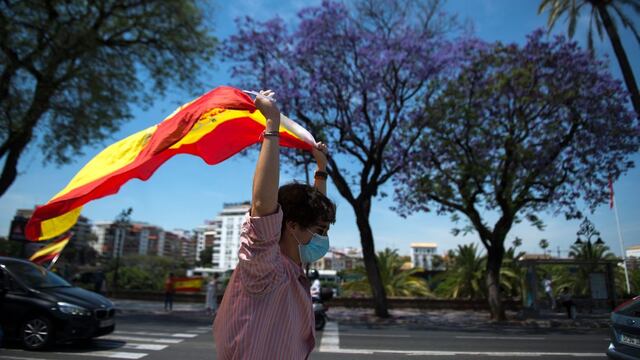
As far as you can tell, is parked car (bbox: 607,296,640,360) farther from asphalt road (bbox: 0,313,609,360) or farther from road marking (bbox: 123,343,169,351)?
road marking (bbox: 123,343,169,351)

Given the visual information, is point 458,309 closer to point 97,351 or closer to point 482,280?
point 482,280

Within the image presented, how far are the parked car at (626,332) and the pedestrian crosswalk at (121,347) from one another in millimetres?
7651

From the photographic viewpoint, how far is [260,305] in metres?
1.64

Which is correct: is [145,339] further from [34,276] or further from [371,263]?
[371,263]

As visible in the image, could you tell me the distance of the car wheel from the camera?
7.83m

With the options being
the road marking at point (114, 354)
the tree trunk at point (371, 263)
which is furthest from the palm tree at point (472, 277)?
the road marking at point (114, 354)

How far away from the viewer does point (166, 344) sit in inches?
367

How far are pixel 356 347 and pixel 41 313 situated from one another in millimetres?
6319

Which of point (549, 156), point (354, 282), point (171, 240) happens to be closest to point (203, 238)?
point (171, 240)

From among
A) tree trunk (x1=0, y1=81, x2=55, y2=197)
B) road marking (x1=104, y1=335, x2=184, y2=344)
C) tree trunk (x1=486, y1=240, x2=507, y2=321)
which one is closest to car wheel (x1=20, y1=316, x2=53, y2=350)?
road marking (x1=104, y1=335, x2=184, y2=344)

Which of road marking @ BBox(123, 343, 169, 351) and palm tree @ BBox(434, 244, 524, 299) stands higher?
palm tree @ BBox(434, 244, 524, 299)

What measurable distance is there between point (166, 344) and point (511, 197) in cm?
1410

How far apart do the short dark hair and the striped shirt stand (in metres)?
0.19

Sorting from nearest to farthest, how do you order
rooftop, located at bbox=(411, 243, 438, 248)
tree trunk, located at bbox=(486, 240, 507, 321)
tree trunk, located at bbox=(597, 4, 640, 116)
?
1. tree trunk, located at bbox=(597, 4, 640, 116)
2. tree trunk, located at bbox=(486, 240, 507, 321)
3. rooftop, located at bbox=(411, 243, 438, 248)
